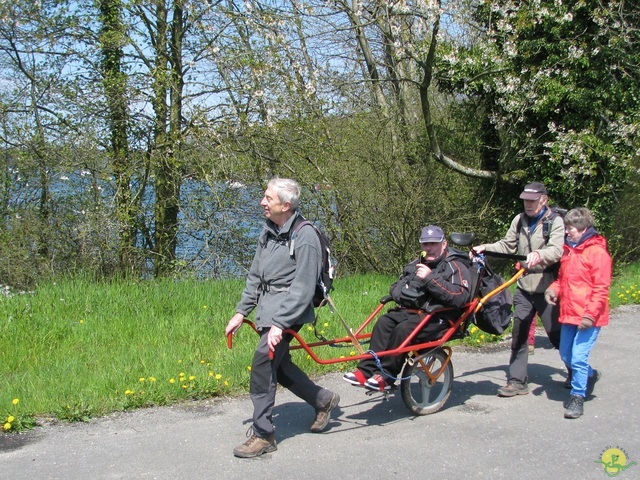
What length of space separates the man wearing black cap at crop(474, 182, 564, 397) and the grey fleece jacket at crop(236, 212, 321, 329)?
191cm

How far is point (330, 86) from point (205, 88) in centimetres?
233

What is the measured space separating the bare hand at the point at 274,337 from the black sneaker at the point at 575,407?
100 inches

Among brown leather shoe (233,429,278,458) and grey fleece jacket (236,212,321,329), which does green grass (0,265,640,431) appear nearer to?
brown leather shoe (233,429,278,458)

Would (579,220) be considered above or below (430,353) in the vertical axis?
above

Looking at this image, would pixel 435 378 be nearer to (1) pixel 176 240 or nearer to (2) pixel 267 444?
(2) pixel 267 444

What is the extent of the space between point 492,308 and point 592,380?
59.8 inches

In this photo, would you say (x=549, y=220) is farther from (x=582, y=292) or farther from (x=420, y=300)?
(x=420, y=300)

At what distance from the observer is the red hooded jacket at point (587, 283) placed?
573 cm

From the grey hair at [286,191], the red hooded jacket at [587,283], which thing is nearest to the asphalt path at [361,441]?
the red hooded jacket at [587,283]

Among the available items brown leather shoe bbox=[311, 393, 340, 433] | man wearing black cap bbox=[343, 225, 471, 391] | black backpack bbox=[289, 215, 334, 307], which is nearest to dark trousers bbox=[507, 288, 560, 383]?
man wearing black cap bbox=[343, 225, 471, 391]

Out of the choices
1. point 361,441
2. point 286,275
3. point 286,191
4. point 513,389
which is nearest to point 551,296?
point 513,389

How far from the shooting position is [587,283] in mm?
5809

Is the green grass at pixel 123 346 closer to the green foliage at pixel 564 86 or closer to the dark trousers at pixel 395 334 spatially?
the dark trousers at pixel 395 334

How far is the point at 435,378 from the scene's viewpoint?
19.3ft
